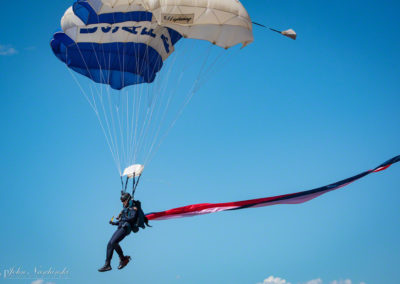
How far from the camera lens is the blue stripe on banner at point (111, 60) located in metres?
13.7

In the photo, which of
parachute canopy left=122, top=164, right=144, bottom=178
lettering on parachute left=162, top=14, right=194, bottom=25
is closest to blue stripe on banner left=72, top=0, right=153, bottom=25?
lettering on parachute left=162, top=14, right=194, bottom=25

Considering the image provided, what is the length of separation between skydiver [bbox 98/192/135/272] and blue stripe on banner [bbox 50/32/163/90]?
4712 millimetres

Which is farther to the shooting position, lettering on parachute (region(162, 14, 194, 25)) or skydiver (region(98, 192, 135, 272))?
lettering on parachute (region(162, 14, 194, 25))

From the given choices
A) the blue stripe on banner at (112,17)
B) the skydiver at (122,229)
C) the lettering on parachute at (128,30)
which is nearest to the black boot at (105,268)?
the skydiver at (122,229)

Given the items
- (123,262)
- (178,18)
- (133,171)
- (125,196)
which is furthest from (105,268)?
(178,18)

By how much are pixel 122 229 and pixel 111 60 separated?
6.10 m

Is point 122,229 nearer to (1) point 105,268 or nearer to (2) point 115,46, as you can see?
(1) point 105,268

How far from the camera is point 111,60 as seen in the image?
14164mm

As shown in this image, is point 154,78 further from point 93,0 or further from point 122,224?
point 122,224

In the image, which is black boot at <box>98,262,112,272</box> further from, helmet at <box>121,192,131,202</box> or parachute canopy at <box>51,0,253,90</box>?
parachute canopy at <box>51,0,253,90</box>

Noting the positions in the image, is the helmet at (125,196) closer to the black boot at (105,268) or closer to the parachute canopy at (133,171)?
the parachute canopy at (133,171)

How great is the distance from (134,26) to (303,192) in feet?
22.4

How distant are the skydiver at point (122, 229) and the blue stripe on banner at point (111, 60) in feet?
15.5

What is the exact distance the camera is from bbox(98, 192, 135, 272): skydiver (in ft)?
33.4
